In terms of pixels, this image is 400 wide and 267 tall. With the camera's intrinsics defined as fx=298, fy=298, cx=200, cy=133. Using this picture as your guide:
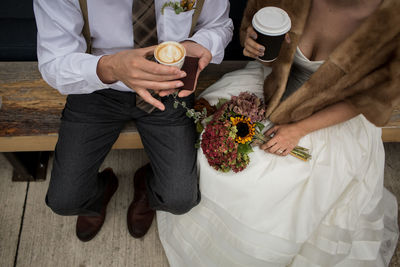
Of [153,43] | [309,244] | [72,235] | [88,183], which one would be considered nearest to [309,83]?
[153,43]

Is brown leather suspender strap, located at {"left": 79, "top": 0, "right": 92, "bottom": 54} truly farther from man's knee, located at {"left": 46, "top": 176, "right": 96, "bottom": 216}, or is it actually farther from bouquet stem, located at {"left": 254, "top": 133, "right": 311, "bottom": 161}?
bouquet stem, located at {"left": 254, "top": 133, "right": 311, "bottom": 161}

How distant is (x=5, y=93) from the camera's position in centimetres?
185

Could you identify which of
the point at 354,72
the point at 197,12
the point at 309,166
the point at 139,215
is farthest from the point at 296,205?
the point at 197,12

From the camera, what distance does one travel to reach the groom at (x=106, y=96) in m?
1.34

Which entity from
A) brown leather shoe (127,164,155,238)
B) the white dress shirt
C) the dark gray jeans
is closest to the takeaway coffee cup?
the white dress shirt

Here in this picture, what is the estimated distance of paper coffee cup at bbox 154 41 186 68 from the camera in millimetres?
1097

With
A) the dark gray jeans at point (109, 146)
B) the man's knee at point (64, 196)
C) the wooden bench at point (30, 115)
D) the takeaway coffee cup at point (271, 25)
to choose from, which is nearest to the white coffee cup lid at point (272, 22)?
the takeaway coffee cup at point (271, 25)

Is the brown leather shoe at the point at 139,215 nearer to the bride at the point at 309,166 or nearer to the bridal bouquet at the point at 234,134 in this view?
the bride at the point at 309,166

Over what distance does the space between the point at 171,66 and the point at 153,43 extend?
0.45 m

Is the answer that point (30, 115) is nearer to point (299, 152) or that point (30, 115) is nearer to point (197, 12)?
point (197, 12)

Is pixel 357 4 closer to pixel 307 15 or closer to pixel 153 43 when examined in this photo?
pixel 307 15

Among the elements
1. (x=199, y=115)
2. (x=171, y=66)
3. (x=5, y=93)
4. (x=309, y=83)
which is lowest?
(x=5, y=93)

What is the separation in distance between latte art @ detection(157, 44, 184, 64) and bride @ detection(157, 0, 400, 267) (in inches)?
15.2

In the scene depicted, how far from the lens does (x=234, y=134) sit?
1.38 metres
